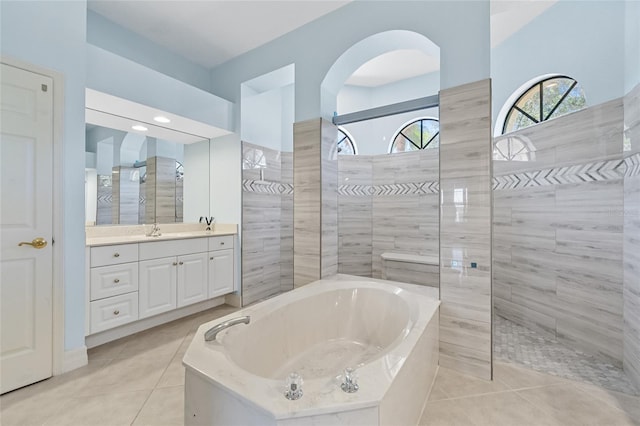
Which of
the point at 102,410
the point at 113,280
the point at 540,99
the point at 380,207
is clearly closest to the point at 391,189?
the point at 380,207

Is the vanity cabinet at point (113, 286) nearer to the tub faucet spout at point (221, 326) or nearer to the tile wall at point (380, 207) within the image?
the tub faucet spout at point (221, 326)

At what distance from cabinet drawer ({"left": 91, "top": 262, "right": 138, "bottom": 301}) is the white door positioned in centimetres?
31

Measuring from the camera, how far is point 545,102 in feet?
9.87

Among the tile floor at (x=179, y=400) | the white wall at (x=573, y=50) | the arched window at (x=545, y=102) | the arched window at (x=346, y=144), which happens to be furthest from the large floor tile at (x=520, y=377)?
the arched window at (x=346, y=144)

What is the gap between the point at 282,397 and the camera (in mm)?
971

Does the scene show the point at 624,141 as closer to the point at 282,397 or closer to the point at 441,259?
the point at 441,259

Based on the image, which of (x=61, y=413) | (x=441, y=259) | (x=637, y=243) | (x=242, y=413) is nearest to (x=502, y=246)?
(x=637, y=243)

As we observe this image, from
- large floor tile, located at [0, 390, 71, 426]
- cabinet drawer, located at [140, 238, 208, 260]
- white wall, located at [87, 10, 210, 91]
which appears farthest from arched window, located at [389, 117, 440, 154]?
large floor tile, located at [0, 390, 71, 426]

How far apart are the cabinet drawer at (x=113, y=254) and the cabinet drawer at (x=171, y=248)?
75mm

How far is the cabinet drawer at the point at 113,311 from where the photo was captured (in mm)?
2162

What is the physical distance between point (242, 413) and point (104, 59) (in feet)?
9.35

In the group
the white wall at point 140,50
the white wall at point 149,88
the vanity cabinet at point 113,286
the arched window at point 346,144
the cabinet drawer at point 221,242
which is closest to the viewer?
the vanity cabinet at point 113,286

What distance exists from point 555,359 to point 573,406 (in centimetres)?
63

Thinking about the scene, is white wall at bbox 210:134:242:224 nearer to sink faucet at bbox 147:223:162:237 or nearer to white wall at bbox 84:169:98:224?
sink faucet at bbox 147:223:162:237
